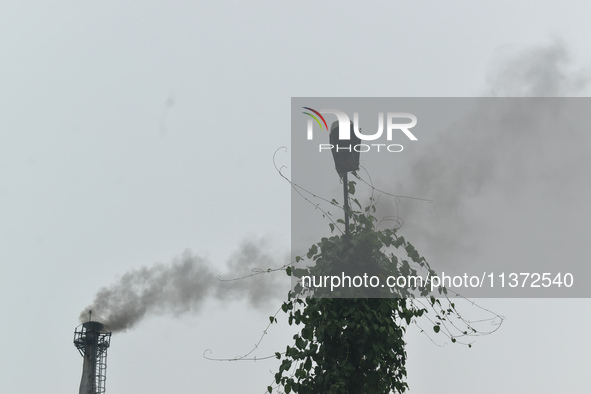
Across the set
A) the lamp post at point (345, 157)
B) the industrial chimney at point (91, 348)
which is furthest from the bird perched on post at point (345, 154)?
the industrial chimney at point (91, 348)

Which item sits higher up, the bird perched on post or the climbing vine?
the bird perched on post

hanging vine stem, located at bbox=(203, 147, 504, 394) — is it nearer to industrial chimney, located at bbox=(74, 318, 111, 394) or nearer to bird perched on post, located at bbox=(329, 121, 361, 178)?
bird perched on post, located at bbox=(329, 121, 361, 178)

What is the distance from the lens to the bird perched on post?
6.46 meters

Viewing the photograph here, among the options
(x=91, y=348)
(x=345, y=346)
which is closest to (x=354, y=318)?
(x=345, y=346)

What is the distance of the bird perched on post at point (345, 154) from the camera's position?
254 inches

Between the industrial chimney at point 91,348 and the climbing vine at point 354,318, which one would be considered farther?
the industrial chimney at point 91,348

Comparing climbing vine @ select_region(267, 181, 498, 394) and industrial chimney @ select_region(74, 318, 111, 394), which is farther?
industrial chimney @ select_region(74, 318, 111, 394)

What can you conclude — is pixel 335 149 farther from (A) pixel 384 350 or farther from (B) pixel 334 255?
(A) pixel 384 350

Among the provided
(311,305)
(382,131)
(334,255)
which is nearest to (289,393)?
(311,305)

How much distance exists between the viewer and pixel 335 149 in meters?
6.59

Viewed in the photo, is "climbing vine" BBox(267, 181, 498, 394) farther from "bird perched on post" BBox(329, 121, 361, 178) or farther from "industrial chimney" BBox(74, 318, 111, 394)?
"industrial chimney" BBox(74, 318, 111, 394)

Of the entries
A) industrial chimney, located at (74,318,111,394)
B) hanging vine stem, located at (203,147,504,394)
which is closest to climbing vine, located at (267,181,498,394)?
hanging vine stem, located at (203,147,504,394)

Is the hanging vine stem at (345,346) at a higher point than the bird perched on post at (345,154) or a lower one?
lower

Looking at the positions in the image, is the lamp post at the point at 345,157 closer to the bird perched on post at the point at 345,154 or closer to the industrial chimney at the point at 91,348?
the bird perched on post at the point at 345,154
